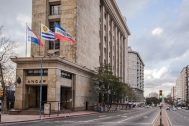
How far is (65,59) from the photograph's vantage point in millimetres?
48406

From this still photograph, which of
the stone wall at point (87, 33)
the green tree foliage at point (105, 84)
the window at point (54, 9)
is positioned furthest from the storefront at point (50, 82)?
the window at point (54, 9)

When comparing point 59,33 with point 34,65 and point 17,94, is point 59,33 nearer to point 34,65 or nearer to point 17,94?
point 34,65

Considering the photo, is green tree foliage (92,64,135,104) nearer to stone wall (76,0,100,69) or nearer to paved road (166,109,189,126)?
stone wall (76,0,100,69)

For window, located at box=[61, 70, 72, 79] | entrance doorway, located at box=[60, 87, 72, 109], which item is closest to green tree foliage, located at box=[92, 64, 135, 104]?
entrance doorway, located at box=[60, 87, 72, 109]

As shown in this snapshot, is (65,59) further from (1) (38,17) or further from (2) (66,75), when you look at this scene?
(1) (38,17)

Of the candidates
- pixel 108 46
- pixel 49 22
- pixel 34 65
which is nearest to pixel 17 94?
pixel 34 65

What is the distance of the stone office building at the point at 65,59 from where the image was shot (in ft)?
152

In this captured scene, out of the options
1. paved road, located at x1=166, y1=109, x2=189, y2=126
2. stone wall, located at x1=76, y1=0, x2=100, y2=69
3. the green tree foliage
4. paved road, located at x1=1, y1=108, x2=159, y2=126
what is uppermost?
stone wall, located at x1=76, y1=0, x2=100, y2=69

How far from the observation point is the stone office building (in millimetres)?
46394

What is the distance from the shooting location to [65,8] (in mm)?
59094

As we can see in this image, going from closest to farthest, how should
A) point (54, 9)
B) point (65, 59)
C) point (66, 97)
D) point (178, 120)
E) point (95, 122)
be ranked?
point (95, 122) → point (178, 120) → point (65, 59) → point (66, 97) → point (54, 9)

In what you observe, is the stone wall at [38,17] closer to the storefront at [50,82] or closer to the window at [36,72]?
the storefront at [50,82]

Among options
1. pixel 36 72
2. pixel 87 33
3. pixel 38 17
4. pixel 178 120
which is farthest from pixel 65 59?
pixel 178 120

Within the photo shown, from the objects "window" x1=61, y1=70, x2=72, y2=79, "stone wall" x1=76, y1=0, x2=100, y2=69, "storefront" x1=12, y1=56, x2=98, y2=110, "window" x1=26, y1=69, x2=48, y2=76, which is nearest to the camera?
"storefront" x1=12, y1=56, x2=98, y2=110
